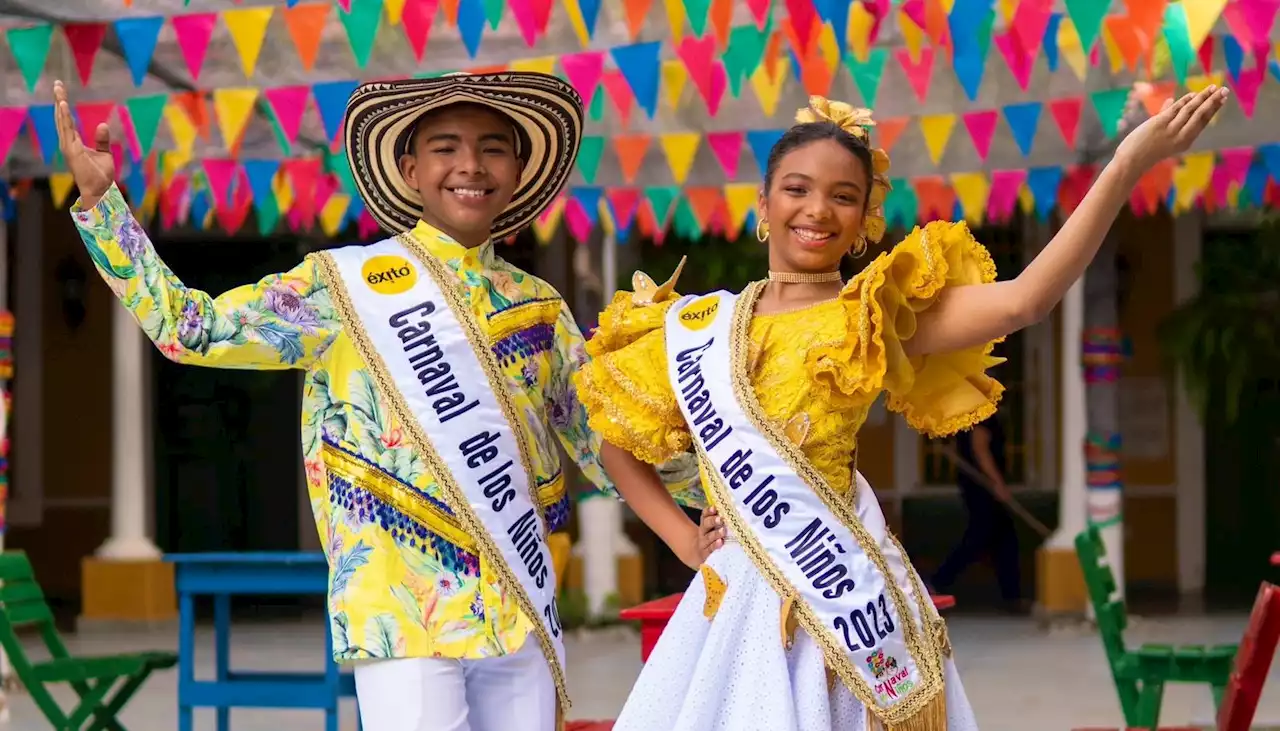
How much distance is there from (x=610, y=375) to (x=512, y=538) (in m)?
0.42

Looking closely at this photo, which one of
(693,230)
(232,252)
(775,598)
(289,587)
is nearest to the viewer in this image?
(775,598)

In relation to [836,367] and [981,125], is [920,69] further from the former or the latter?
[836,367]

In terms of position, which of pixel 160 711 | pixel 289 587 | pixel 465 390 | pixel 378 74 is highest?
pixel 378 74

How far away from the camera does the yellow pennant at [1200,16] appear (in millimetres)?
5508

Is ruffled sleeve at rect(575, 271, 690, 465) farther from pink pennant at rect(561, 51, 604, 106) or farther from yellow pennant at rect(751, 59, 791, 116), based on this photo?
yellow pennant at rect(751, 59, 791, 116)

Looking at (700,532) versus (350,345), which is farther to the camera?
(350,345)

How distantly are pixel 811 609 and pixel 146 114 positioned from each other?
16.9 feet

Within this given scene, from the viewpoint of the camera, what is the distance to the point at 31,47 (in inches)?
236

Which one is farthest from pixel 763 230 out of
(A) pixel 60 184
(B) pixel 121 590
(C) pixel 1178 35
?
(B) pixel 121 590

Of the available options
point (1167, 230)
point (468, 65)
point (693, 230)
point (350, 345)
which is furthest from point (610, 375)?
point (1167, 230)

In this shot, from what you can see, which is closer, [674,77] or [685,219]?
[674,77]

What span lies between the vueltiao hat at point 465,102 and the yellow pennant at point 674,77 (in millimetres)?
3974

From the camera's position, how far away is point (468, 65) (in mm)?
6984

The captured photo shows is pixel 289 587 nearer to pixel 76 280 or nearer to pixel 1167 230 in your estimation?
pixel 76 280
